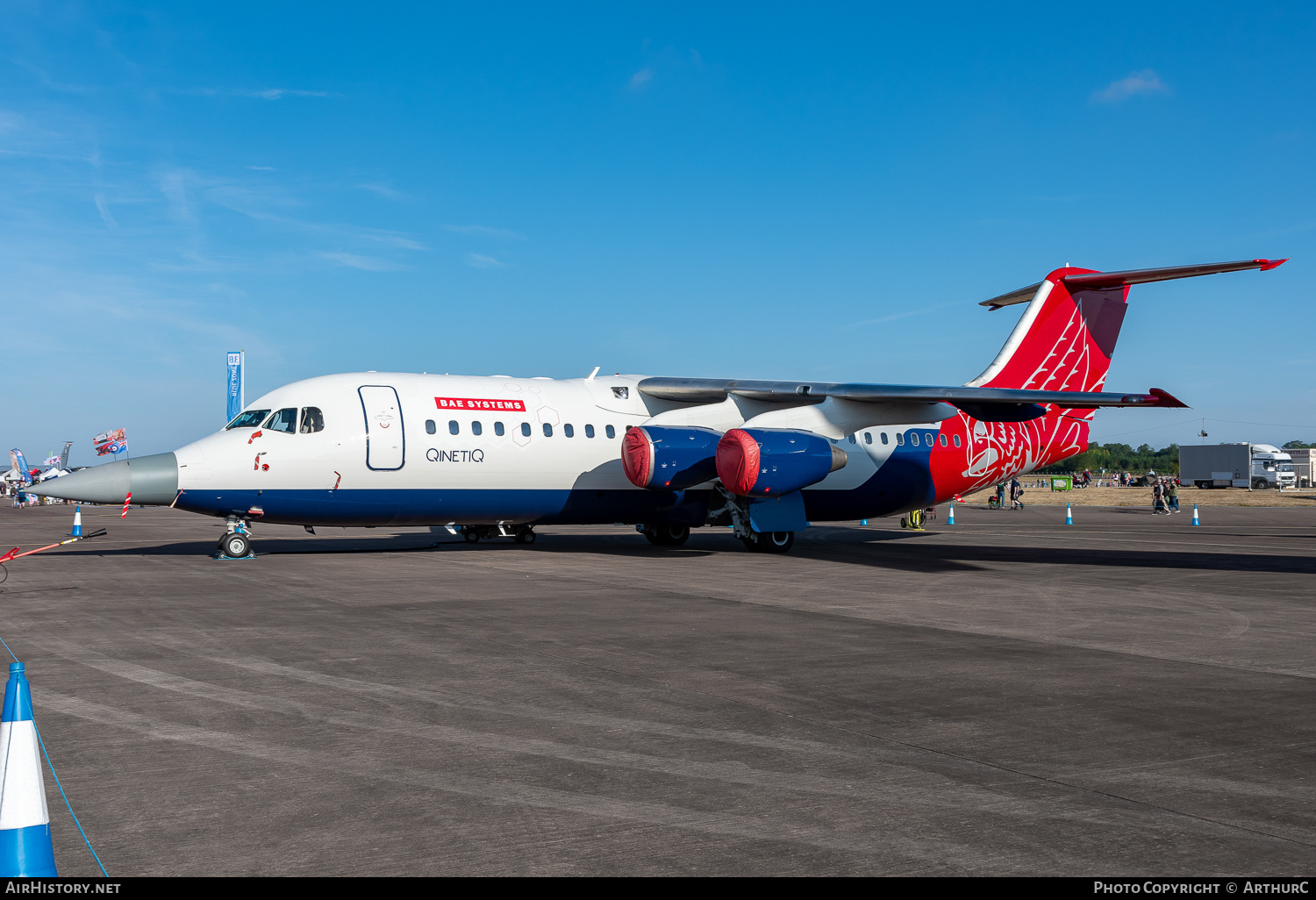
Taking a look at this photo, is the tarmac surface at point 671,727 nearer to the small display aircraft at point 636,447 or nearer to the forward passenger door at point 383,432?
the small display aircraft at point 636,447

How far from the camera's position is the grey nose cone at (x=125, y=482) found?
55.2 feet

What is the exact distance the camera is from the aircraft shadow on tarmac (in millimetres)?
19219

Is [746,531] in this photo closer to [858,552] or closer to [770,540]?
[770,540]

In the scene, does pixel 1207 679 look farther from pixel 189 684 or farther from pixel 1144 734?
pixel 189 684

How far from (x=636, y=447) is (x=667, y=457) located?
663mm

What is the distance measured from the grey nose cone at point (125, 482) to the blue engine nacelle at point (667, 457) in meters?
8.59

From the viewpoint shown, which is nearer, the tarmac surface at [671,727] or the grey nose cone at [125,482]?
the tarmac surface at [671,727]

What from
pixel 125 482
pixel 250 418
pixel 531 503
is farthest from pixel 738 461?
pixel 125 482

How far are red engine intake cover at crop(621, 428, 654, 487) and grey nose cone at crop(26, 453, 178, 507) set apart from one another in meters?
8.50

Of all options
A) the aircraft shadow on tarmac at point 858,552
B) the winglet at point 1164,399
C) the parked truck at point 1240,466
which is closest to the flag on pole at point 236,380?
the aircraft shadow on tarmac at point 858,552

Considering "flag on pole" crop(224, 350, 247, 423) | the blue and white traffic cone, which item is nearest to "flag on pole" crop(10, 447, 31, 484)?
"flag on pole" crop(224, 350, 247, 423)
